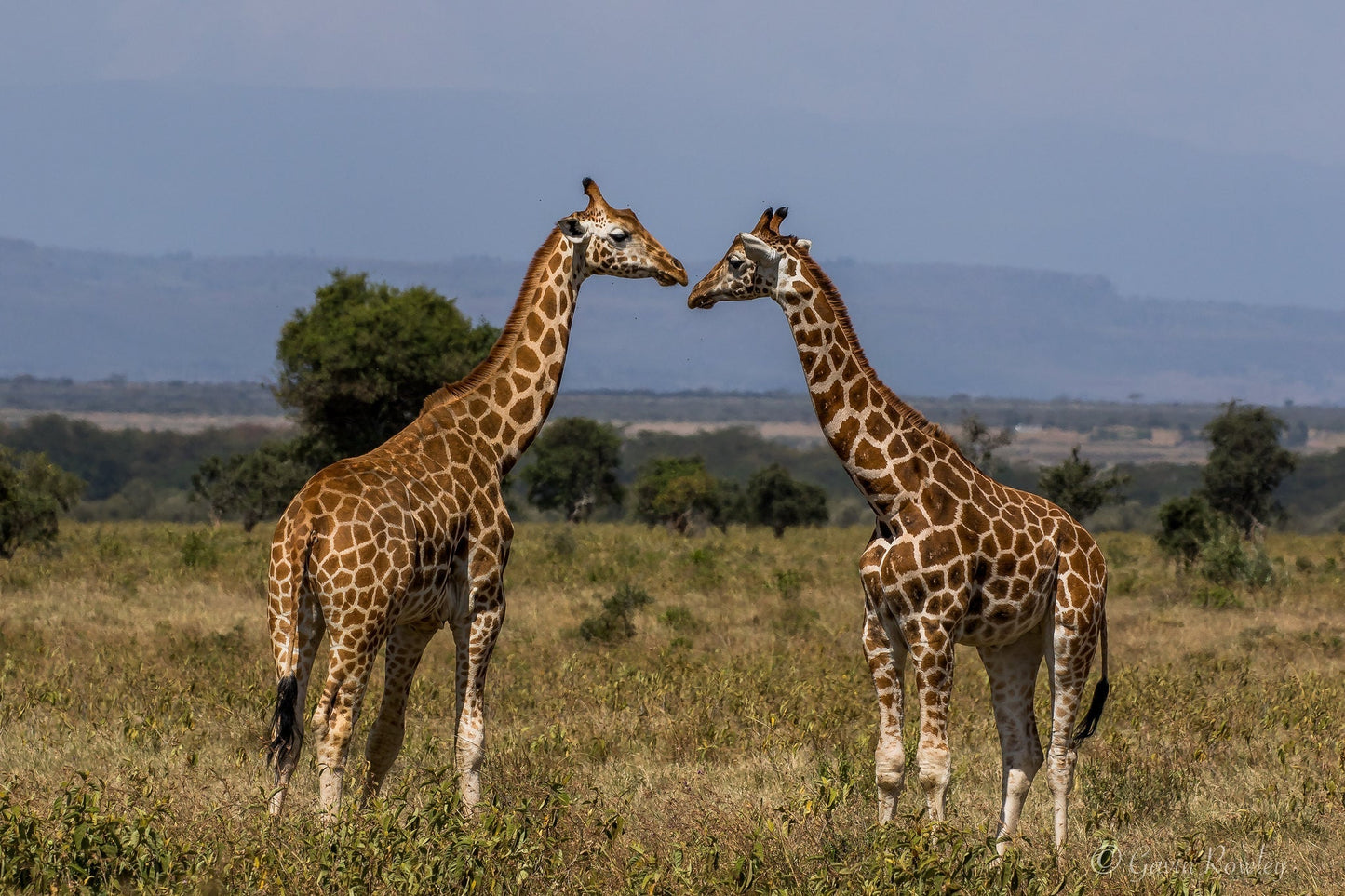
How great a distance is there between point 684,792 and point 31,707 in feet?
16.9

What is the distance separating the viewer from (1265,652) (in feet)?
50.2

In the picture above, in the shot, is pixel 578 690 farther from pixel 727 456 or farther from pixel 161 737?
pixel 727 456

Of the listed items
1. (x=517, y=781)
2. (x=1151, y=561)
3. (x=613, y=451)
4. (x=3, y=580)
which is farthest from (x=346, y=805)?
(x=613, y=451)

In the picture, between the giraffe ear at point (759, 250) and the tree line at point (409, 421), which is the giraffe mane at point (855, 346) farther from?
the tree line at point (409, 421)

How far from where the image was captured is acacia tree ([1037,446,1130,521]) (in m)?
29.7

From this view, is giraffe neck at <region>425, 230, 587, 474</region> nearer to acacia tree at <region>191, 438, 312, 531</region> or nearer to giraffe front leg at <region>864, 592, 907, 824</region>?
giraffe front leg at <region>864, 592, 907, 824</region>

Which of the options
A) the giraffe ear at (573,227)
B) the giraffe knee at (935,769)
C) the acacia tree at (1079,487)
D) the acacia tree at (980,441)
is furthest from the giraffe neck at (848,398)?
the acacia tree at (1079,487)

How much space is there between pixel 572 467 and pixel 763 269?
1695 inches

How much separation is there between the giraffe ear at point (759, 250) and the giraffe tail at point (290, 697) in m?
2.76

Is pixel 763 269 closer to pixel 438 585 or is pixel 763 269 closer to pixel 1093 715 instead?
pixel 438 585

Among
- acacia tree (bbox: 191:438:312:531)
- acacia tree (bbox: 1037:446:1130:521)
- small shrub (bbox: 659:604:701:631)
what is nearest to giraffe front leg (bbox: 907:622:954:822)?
small shrub (bbox: 659:604:701:631)

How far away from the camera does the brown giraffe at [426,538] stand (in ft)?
24.6

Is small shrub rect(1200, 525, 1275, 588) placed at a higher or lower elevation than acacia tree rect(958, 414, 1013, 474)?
lower

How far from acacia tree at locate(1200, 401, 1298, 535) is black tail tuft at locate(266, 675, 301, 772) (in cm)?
3289
